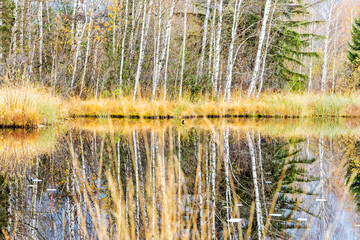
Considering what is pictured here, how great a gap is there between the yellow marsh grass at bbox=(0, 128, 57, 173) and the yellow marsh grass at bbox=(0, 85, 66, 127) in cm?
153

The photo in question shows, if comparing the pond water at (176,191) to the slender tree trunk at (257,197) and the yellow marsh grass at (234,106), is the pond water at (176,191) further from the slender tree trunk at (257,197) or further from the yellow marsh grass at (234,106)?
the yellow marsh grass at (234,106)

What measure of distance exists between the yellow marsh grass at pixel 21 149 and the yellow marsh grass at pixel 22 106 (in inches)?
60.2

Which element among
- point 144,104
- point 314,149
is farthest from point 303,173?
point 144,104

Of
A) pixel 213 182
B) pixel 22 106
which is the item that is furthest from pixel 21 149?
pixel 22 106

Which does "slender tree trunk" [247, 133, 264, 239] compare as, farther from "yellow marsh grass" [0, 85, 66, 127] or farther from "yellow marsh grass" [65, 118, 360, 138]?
"yellow marsh grass" [0, 85, 66, 127]

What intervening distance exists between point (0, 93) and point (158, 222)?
8.50 meters

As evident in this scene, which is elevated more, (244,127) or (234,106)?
(234,106)

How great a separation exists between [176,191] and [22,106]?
752cm

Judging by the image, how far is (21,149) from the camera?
273 inches

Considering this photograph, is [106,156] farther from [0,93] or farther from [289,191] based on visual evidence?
[0,93]

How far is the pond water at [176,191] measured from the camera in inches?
116

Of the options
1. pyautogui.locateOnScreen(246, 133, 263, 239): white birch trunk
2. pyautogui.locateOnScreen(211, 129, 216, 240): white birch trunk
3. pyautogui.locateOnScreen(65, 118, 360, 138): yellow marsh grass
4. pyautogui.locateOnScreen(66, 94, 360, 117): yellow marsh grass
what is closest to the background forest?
pyautogui.locateOnScreen(66, 94, 360, 117): yellow marsh grass

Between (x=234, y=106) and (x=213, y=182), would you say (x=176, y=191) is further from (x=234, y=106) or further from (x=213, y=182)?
(x=234, y=106)

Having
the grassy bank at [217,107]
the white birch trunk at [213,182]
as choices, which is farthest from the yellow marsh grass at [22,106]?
the white birch trunk at [213,182]
